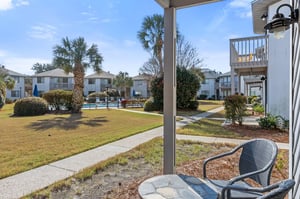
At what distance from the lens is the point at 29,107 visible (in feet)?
46.0

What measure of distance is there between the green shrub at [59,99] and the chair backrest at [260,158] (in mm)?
15301

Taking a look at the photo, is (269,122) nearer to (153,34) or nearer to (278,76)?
(278,76)

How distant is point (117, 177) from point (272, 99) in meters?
7.40

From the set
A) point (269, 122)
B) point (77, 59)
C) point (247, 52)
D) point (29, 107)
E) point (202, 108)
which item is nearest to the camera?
point (269, 122)

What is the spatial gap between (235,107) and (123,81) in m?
33.7

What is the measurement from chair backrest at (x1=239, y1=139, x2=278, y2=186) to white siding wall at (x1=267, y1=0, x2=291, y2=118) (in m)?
6.30

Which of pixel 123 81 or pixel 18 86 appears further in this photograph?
pixel 123 81

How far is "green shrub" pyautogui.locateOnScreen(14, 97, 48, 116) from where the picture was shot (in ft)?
45.7

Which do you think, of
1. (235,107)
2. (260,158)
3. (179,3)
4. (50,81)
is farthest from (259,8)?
(50,81)

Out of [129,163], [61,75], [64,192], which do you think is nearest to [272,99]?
[129,163]

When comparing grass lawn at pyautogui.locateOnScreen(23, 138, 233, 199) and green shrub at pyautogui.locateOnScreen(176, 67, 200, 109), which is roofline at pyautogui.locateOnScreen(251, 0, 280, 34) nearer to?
green shrub at pyautogui.locateOnScreen(176, 67, 200, 109)

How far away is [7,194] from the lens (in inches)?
117

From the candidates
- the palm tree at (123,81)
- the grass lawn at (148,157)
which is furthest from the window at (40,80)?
the grass lawn at (148,157)

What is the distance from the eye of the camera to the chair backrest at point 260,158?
2033mm
